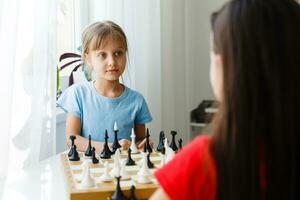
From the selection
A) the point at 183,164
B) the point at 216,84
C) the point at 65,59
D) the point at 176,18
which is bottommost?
the point at 183,164

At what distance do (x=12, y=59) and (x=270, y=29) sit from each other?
0.75m

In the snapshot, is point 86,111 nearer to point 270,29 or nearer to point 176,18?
point 176,18

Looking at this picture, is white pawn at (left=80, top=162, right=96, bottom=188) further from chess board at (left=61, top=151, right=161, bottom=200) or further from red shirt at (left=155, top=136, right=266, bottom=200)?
red shirt at (left=155, top=136, right=266, bottom=200)

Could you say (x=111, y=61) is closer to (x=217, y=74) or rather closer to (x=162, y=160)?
(x=162, y=160)

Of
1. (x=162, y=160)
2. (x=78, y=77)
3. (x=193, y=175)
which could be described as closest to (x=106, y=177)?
(x=162, y=160)

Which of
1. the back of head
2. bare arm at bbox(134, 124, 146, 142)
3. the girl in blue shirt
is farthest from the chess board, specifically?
bare arm at bbox(134, 124, 146, 142)

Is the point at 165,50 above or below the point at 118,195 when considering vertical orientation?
above

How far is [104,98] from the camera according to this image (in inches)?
71.2

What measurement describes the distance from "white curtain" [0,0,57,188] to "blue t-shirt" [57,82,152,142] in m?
0.28

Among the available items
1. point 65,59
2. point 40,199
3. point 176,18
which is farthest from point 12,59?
point 176,18

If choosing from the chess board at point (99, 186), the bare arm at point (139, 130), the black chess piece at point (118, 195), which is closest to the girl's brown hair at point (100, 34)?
the bare arm at point (139, 130)

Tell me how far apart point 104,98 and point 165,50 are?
0.73 metres

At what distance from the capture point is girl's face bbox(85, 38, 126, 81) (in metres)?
1.72

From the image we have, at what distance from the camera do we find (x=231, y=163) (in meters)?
0.74
